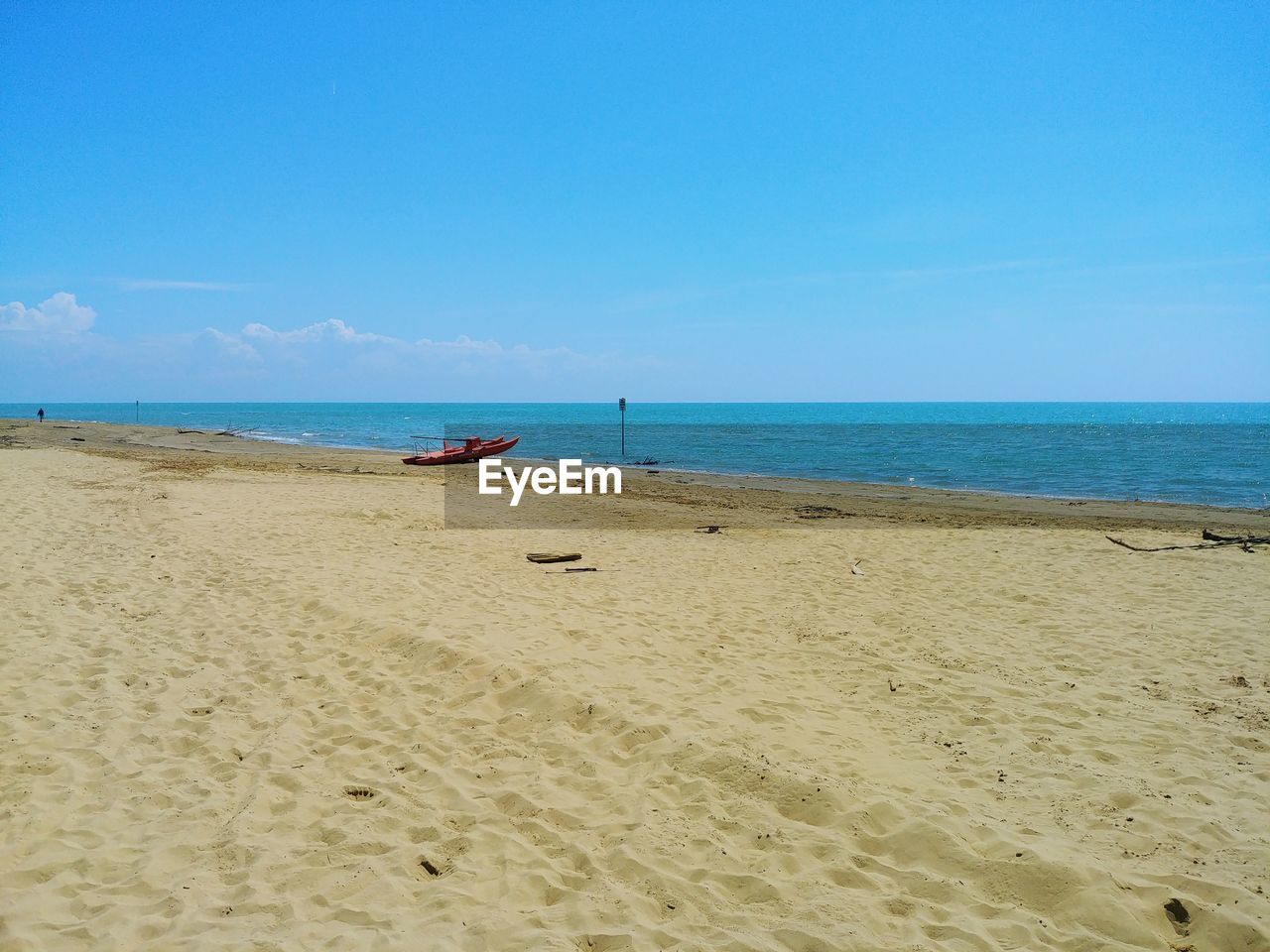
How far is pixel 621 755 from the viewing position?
4641 mm

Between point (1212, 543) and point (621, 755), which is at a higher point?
point (1212, 543)

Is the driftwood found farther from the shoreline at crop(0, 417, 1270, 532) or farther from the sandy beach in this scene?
the shoreline at crop(0, 417, 1270, 532)

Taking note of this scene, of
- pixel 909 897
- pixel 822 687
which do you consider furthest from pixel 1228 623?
pixel 909 897

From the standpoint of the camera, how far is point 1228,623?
24.2 ft

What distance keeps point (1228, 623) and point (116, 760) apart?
372 inches

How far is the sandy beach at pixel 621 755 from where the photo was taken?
3.18 meters

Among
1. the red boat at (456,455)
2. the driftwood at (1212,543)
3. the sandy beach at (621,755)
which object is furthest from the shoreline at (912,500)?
the sandy beach at (621,755)

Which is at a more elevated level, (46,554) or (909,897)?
(46,554)

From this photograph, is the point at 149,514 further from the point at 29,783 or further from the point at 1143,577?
the point at 1143,577

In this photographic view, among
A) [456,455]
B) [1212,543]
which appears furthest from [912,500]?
[456,455]

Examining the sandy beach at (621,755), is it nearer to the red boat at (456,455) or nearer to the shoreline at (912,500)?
the shoreline at (912,500)

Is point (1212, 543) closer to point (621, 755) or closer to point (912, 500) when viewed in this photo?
point (912, 500)

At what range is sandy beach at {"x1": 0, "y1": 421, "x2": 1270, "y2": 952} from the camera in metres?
3.18

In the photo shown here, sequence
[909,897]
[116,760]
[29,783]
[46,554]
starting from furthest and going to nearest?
[46,554] → [116,760] → [29,783] → [909,897]
